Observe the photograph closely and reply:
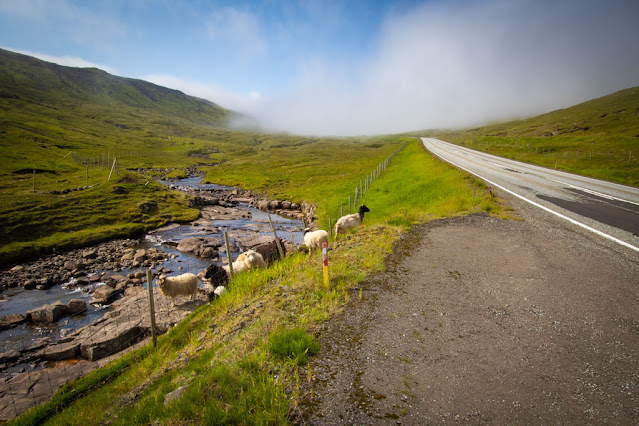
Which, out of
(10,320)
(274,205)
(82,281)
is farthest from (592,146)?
(10,320)

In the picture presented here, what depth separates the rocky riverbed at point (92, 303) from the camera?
11617mm

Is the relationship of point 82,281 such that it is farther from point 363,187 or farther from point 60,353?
point 363,187

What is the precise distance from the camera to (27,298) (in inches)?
730

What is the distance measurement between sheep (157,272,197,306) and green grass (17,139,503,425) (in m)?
5.56

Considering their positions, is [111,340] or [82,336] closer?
[111,340]

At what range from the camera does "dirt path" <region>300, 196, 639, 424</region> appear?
172 inches

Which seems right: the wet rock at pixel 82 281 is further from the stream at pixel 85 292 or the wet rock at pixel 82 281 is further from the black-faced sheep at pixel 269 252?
the black-faced sheep at pixel 269 252

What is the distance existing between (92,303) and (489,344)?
21527 mm

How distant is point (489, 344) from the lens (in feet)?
19.0

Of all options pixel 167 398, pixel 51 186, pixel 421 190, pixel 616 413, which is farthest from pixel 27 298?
pixel 51 186

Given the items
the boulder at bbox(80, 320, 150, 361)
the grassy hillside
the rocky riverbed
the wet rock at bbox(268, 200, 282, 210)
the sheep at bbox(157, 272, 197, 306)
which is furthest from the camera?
the wet rock at bbox(268, 200, 282, 210)

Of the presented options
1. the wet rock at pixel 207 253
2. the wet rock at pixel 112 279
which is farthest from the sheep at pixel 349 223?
the wet rock at pixel 112 279

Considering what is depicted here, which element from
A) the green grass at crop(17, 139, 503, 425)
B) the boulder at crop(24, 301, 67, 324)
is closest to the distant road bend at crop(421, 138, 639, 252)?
the green grass at crop(17, 139, 503, 425)

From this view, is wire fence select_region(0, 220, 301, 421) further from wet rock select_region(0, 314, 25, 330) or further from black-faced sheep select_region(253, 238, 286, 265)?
wet rock select_region(0, 314, 25, 330)
